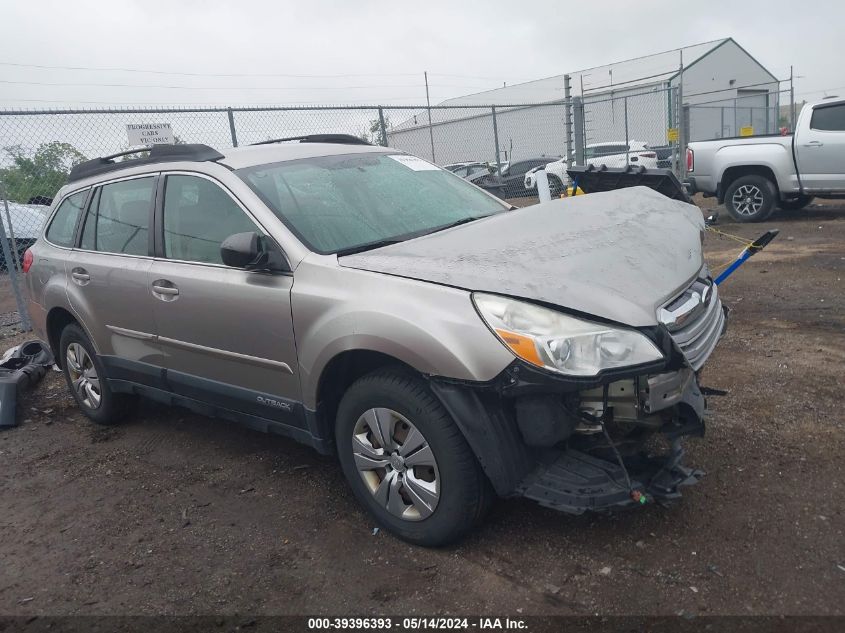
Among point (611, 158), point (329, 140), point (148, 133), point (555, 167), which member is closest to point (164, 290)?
point (329, 140)

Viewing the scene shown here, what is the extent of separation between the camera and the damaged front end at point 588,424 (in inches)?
97.3

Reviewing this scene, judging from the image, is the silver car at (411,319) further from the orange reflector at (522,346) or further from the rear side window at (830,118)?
the rear side window at (830,118)

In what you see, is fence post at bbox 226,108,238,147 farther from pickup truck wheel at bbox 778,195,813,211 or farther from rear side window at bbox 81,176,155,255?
pickup truck wheel at bbox 778,195,813,211

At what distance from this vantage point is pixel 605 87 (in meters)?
31.0

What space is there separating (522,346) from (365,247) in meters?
1.08

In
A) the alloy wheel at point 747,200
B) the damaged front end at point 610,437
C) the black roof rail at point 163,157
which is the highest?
the black roof rail at point 163,157

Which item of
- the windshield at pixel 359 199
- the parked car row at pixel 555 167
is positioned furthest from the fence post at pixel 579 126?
the windshield at pixel 359 199

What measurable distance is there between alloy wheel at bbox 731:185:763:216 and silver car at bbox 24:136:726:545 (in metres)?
8.80

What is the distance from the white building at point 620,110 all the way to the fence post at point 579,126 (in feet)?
6.43

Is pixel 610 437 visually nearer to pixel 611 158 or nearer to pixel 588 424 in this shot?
pixel 588 424

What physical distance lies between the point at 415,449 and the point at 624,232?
1.38m

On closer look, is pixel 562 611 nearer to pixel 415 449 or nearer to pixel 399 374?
pixel 415 449

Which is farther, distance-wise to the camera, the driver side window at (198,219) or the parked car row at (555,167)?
the parked car row at (555,167)

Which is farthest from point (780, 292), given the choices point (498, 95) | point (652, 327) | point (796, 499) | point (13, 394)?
point (498, 95)
